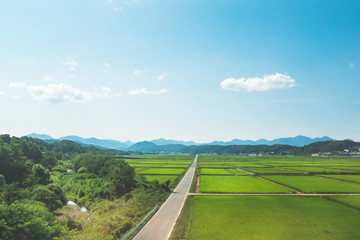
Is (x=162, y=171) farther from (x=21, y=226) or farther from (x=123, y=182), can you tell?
(x=21, y=226)

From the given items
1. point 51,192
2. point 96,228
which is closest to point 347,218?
point 96,228

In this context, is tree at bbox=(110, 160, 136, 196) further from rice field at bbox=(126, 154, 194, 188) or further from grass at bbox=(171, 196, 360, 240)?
grass at bbox=(171, 196, 360, 240)

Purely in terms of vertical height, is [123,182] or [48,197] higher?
[123,182]

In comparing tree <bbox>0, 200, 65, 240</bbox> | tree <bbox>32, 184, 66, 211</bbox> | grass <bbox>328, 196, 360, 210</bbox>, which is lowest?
tree <bbox>32, 184, 66, 211</bbox>

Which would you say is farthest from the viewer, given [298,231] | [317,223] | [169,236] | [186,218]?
[186,218]

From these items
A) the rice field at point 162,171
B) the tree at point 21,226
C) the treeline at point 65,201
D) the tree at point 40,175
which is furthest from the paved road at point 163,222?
the tree at point 40,175

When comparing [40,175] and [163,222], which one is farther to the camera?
[40,175]

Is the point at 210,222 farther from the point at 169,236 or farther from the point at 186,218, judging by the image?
the point at 169,236

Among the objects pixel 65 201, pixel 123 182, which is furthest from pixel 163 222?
pixel 65 201

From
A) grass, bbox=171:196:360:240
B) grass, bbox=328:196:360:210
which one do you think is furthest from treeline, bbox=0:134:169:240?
grass, bbox=328:196:360:210
